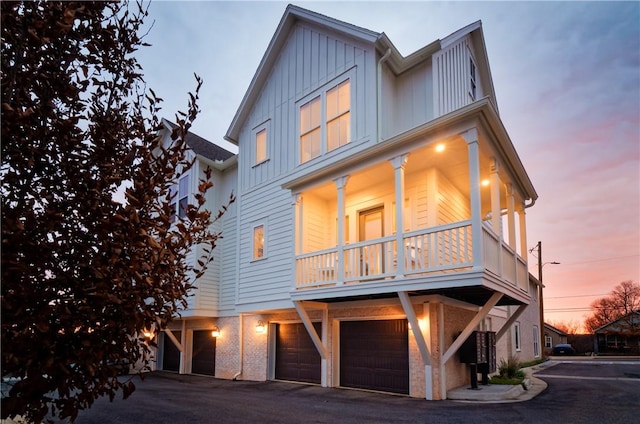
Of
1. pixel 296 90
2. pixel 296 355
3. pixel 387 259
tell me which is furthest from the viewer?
pixel 296 90

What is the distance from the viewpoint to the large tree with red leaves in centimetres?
244

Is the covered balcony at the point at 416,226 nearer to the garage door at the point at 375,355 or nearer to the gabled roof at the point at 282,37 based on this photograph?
the garage door at the point at 375,355

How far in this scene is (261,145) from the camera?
15.0 meters

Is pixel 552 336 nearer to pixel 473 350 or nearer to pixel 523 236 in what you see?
pixel 523 236

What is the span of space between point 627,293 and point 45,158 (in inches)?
2427

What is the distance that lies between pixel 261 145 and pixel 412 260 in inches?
284

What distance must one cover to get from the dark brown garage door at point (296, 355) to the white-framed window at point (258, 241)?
7.58ft


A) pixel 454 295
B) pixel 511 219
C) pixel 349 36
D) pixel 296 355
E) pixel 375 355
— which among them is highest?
pixel 349 36

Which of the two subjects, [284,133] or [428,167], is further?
[284,133]

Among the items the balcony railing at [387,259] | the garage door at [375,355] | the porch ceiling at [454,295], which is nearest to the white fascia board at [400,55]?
the balcony railing at [387,259]

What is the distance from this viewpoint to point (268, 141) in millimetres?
14492

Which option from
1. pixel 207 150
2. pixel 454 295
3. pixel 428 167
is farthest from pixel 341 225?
pixel 207 150

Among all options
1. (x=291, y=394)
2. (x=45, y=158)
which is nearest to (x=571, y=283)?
(x=291, y=394)

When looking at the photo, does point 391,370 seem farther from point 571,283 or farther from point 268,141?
point 571,283
